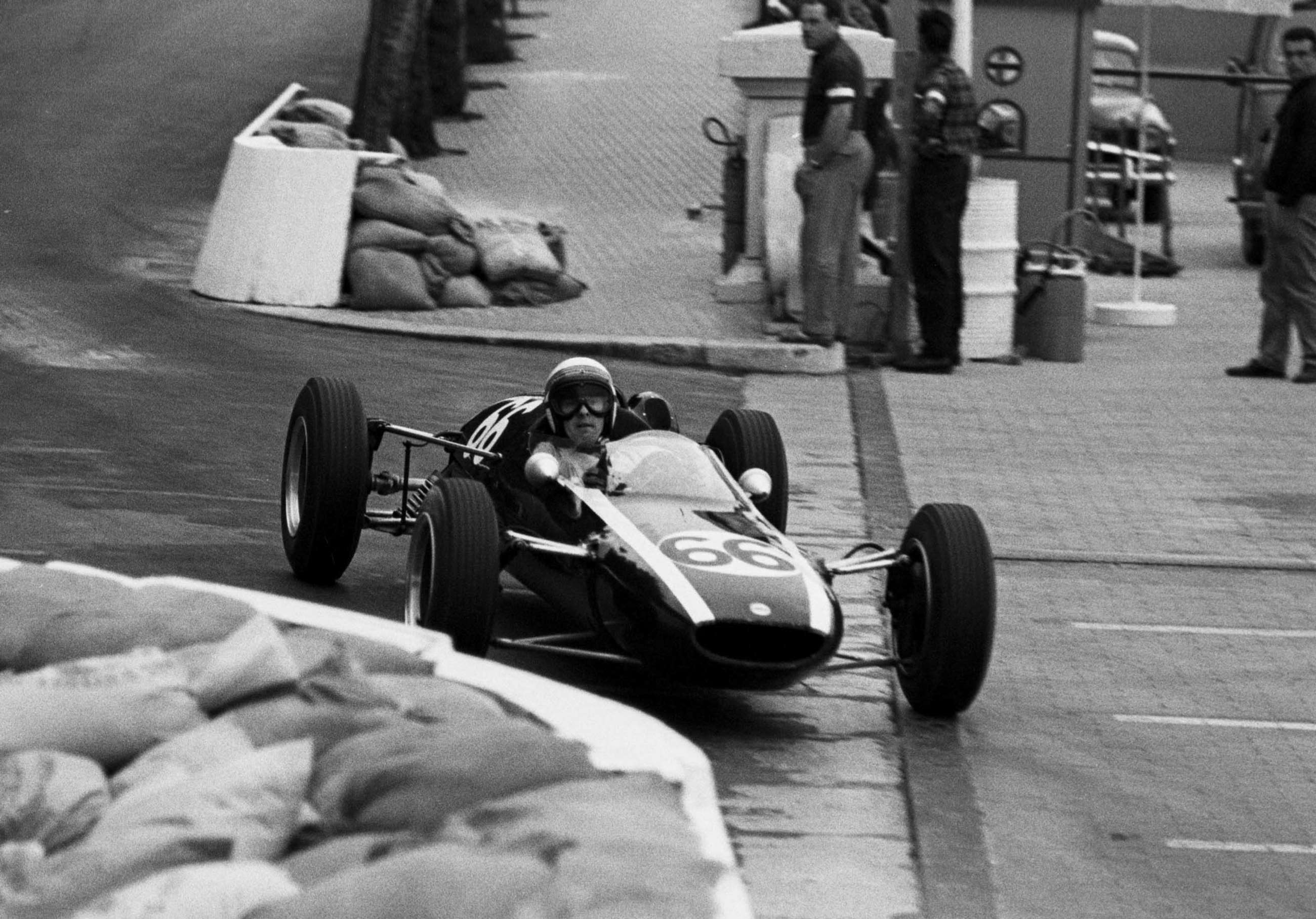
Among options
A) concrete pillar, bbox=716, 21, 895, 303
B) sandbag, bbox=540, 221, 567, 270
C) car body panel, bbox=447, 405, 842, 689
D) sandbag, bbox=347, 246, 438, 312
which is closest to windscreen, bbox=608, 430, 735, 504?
car body panel, bbox=447, 405, 842, 689

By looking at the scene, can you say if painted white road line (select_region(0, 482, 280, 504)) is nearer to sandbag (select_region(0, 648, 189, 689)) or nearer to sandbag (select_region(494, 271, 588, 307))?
sandbag (select_region(0, 648, 189, 689))

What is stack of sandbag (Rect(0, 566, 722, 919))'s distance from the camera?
3475 mm

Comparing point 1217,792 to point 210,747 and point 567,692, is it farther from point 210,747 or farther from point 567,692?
point 210,747

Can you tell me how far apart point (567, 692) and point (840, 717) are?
374 cm

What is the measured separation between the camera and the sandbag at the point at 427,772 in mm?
3854

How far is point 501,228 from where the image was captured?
693 inches

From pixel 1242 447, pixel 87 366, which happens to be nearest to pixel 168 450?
pixel 87 366

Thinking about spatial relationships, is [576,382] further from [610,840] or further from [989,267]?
[989,267]

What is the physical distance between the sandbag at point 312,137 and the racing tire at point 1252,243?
8650mm

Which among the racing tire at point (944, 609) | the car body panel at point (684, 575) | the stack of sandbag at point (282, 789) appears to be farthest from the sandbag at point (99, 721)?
the racing tire at point (944, 609)

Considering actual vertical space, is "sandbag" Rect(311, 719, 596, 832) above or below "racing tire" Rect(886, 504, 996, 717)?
above

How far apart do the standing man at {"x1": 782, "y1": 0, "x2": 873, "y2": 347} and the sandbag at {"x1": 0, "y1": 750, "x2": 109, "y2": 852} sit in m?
11.4

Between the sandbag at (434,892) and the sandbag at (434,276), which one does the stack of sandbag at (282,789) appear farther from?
the sandbag at (434,276)

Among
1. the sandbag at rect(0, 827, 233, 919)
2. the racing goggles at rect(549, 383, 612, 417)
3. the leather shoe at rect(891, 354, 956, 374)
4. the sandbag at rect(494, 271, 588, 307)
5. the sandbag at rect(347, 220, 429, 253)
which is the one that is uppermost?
the sandbag at rect(0, 827, 233, 919)
